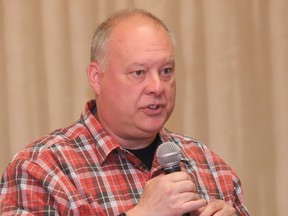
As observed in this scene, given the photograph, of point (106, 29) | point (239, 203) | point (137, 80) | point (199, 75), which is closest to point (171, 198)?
point (137, 80)

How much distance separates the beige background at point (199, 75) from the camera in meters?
2.45

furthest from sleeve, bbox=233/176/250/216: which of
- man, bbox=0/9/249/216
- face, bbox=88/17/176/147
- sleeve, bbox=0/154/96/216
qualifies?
sleeve, bbox=0/154/96/216

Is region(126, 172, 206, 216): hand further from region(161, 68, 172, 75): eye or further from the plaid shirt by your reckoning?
region(161, 68, 172, 75): eye

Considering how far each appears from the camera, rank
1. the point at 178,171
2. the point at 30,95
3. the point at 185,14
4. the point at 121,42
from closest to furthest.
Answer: the point at 178,171
the point at 121,42
the point at 30,95
the point at 185,14

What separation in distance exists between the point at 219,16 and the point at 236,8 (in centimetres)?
10

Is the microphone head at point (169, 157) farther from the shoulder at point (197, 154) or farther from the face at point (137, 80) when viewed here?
the shoulder at point (197, 154)

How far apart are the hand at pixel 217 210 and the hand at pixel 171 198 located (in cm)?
10

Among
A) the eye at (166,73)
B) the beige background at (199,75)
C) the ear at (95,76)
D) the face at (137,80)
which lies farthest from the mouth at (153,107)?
the beige background at (199,75)

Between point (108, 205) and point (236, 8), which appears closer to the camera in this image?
point (108, 205)

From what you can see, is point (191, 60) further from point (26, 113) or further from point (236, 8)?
point (26, 113)

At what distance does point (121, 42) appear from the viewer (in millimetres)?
1913

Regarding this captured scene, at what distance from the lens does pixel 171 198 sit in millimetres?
1595

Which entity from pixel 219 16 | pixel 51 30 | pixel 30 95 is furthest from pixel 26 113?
pixel 219 16

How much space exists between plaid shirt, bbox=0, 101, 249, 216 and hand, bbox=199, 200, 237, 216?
0.18 meters
